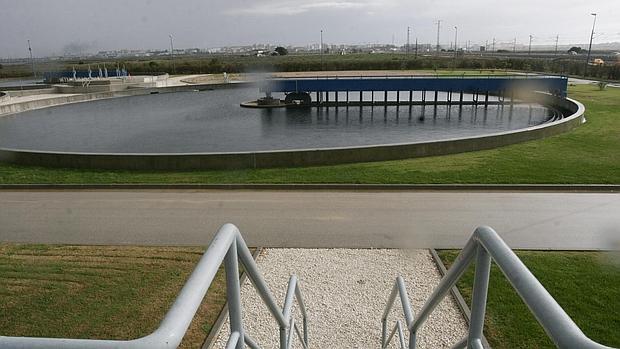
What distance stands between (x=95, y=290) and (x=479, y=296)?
666 centimetres

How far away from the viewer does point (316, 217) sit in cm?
1026

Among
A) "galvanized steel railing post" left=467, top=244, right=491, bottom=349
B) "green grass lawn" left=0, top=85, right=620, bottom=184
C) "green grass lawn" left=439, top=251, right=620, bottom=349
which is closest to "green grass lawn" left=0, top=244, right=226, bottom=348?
"green grass lawn" left=439, top=251, right=620, bottom=349

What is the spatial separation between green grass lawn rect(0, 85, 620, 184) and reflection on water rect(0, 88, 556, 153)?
25.8 ft

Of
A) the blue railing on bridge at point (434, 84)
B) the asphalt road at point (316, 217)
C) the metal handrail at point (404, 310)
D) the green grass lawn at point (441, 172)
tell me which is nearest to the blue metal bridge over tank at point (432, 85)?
the blue railing on bridge at point (434, 84)

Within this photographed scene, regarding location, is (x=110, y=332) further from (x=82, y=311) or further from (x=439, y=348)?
(x=439, y=348)

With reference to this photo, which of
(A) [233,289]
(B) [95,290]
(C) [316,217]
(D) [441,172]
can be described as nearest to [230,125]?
(D) [441,172]

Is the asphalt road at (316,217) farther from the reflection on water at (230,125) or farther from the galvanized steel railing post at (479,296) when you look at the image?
the reflection on water at (230,125)

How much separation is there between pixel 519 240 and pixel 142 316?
6841 millimetres

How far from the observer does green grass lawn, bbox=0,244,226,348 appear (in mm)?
6035

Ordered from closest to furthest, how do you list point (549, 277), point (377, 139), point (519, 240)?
point (549, 277)
point (519, 240)
point (377, 139)

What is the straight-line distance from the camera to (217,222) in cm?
1003

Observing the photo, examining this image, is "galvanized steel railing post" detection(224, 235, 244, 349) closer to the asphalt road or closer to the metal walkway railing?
the metal walkway railing

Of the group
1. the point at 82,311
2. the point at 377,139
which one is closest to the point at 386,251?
the point at 82,311

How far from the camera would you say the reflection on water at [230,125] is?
23.9 metres
